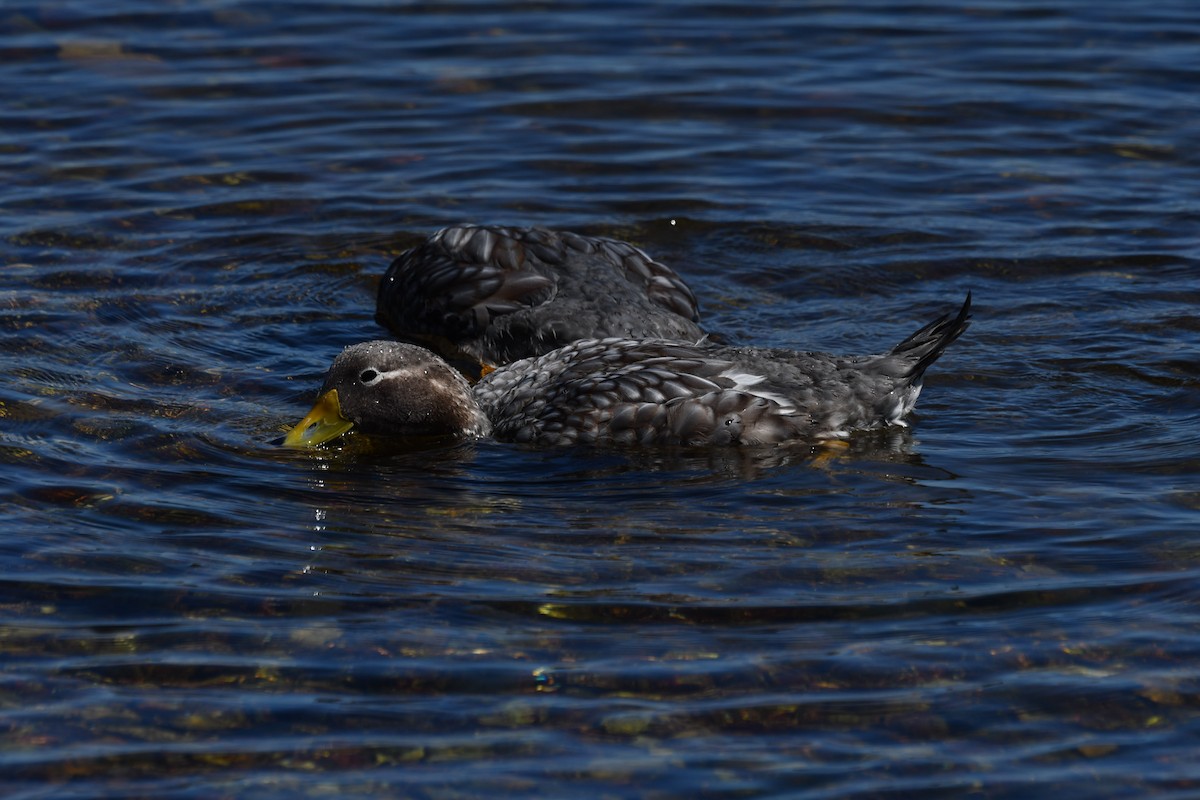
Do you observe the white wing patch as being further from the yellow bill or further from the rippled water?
the yellow bill

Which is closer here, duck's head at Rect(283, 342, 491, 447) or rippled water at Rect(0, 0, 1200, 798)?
rippled water at Rect(0, 0, 1200, 798)

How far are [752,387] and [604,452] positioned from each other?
0.81 metres

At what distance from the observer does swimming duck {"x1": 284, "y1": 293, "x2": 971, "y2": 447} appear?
893cm

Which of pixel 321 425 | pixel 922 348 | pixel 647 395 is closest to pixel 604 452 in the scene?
pixel 647 395

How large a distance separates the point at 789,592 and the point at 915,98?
8137mm

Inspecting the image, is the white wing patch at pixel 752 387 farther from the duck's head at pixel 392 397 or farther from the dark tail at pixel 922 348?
the duck's head at pixel 392 397

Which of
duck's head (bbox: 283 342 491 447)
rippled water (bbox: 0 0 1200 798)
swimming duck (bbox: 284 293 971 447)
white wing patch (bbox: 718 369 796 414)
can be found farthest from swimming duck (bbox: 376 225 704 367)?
white wing patch (bbox: 718 369 796 414)

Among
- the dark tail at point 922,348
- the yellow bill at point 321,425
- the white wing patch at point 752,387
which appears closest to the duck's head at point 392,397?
the yellow bill at point 321,425

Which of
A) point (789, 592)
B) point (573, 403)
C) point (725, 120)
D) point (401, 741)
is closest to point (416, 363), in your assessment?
point (573, 403)

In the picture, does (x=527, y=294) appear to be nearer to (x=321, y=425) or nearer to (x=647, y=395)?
(x=647, y=395)

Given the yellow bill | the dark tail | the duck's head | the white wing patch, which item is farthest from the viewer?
the duck's head

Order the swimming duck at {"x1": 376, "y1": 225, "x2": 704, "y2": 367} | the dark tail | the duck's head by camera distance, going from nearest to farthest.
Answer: the dark tail → the duck's head → the swimming duck at {"x1": 376, "y1": 225, "x2": 704, "y2": 367}

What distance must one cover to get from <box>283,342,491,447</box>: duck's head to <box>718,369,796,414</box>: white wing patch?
54.3 inches

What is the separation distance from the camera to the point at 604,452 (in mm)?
8977
